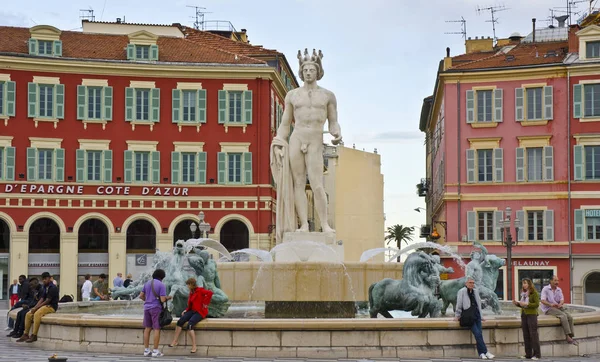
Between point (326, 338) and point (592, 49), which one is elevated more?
point (592, 49)

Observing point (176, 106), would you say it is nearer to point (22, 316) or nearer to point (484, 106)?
point (484, 106)

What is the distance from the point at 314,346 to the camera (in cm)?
1572

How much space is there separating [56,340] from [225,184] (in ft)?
120

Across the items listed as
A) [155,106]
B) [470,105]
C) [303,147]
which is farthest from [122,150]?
[303,147]

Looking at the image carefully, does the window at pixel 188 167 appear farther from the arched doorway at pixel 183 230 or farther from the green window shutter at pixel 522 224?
the green window shutter at pixel 522 224

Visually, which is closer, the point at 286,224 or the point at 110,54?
the point at 286,224

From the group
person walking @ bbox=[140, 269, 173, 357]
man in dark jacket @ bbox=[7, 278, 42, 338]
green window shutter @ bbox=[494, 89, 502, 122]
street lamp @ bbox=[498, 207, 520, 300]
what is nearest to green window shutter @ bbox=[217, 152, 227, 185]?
green window shutter @ bbox=[494, 89, 502, 122]

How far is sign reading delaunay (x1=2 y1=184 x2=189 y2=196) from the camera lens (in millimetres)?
52125

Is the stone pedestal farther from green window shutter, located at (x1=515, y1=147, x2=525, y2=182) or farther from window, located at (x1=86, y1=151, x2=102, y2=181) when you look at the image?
window, located at (x1=86, y1=151, x2=102, y2=181)

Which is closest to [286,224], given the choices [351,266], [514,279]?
[351,266]

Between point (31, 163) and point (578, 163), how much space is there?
27218 mm

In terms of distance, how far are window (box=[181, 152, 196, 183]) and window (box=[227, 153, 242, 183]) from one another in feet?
5.95

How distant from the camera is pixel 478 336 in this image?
1595 centimetres

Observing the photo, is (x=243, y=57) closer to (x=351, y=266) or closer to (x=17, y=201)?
(x=17, y=201)
